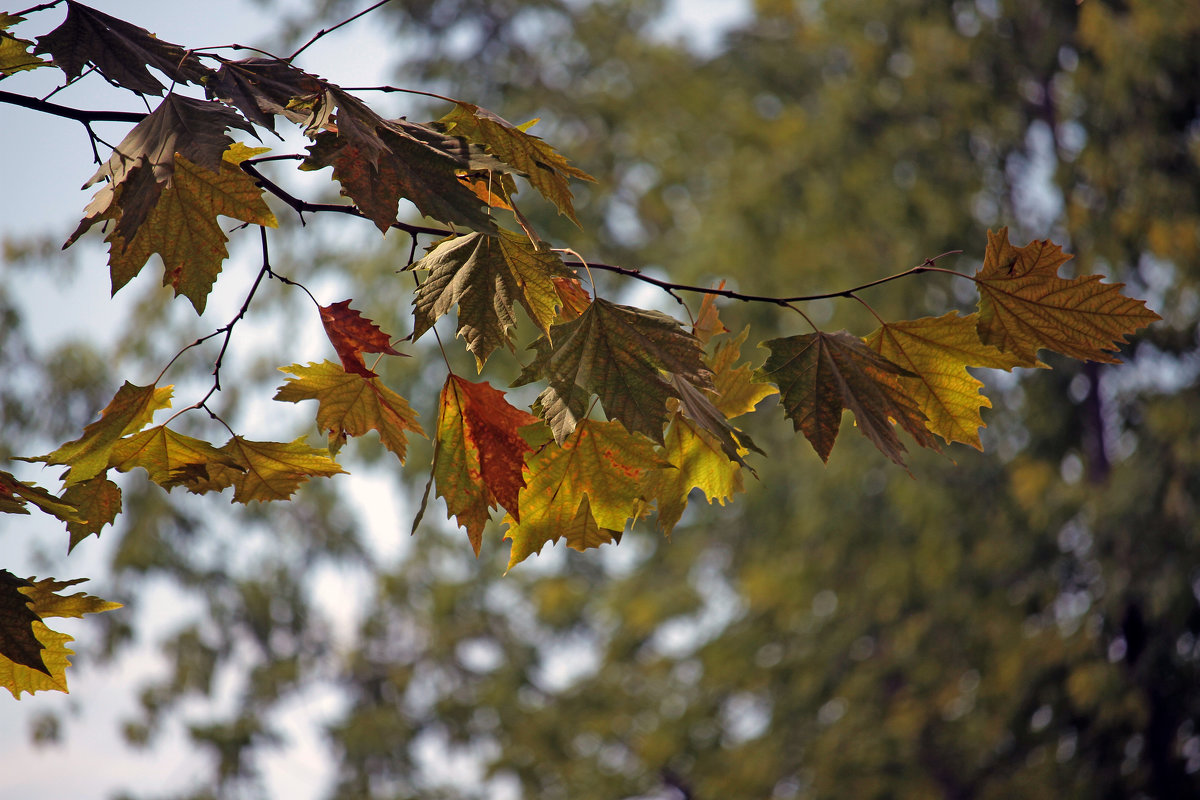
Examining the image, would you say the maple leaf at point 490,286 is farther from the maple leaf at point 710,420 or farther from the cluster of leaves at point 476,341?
the maple leaf at point 710,420

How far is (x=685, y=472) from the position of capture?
1.33m

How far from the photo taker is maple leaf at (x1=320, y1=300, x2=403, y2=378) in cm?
119

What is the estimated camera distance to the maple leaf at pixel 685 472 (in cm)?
131

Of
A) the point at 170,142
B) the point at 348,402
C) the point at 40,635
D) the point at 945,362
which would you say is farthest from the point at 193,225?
the point at 945,362

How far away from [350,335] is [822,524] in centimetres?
584

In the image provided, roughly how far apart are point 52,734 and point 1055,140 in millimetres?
8458

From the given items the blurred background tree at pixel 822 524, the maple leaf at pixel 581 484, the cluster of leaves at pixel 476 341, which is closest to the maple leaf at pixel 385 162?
the cluster of leaves at pixel 476 341

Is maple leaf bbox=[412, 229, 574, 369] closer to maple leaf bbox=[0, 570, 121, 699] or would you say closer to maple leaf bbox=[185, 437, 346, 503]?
maple leaf bbox=[185, 437, 346, 503]

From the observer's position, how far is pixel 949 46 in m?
6.35

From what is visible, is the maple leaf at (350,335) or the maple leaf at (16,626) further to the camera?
the maple leaf at (350,335)

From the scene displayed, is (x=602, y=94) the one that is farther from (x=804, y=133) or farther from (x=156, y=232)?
(x=156, y=232)

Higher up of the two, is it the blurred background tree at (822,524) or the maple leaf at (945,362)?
the blurred background tree at (822,524)

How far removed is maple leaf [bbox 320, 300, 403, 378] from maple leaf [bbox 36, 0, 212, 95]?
0.32 metres

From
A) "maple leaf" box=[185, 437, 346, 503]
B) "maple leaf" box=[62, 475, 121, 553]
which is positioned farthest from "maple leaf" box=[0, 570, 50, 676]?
"maple leaf" box=[185, 437, 346, 503]
